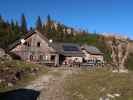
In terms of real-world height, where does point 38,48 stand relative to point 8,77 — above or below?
above

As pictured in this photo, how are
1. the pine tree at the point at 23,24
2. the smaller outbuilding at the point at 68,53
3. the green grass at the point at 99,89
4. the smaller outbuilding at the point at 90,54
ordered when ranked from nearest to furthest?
the green grass at the point at 99,89, the smaller outbuilding at the point at 68,53, the smaller outbuilding at the point at 90,54, the pine tree at the point at 23,24

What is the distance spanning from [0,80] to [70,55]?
129ft

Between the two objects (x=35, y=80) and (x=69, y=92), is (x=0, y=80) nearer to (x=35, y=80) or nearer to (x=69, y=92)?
(x=35, y=80)

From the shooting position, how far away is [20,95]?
27344 millimetres

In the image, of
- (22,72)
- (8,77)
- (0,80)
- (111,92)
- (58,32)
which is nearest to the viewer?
(111,92)

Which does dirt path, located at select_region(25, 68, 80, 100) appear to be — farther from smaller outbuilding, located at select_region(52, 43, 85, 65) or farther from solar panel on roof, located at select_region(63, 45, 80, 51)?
solar panel on roof, located at select_region(63, 45, 80, 51)

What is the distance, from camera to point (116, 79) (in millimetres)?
34094

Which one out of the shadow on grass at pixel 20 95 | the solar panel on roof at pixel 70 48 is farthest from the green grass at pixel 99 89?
the solar panel on roof at pixel 70 48

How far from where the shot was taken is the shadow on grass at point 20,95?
26144mm

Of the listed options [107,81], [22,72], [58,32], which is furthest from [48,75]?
[58,32]

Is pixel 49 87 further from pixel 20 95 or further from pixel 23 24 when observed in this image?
pixel 23 24

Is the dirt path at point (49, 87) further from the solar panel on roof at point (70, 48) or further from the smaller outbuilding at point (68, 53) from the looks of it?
the solar panel on roof at point (70, 48)

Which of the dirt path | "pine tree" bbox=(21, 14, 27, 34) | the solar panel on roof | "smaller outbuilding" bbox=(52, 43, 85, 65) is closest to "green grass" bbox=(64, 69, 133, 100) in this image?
the dirt path

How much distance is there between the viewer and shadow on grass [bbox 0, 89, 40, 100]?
1029 inches
